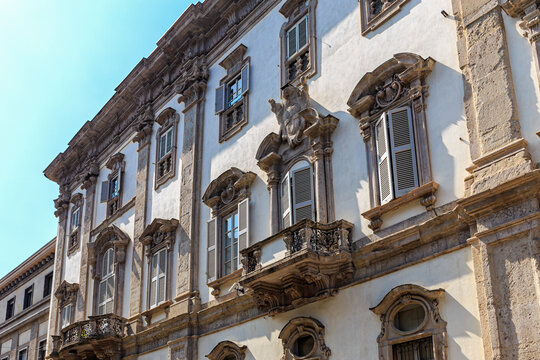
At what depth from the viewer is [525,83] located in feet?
36.0

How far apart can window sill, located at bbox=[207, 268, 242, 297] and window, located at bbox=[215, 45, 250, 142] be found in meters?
3.77

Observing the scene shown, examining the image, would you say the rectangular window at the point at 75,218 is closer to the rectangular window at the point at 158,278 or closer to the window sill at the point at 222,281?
the rectangular window at the point at 158,278

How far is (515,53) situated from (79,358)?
50.5 ft

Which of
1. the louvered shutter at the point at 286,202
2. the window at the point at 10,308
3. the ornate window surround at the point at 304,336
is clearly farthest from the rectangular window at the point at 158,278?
the window at the point at 10,308

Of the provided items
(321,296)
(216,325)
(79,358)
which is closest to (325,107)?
(321,296)

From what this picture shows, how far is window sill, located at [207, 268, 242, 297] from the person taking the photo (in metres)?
15.9

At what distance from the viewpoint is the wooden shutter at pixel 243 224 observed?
52.5ft

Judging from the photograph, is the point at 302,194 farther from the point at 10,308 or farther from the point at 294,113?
the point at 10,308

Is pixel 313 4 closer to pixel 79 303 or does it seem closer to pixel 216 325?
pixel 216 325

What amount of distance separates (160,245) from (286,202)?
231 inches

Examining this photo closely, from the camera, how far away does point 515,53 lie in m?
11.3

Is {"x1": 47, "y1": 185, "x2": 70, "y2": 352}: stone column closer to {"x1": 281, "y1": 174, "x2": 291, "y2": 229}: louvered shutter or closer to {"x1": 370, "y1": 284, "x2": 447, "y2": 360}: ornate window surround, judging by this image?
{"x1": 281, "y1": 174, "x2": 291, "y2": 229}: louvered shutter

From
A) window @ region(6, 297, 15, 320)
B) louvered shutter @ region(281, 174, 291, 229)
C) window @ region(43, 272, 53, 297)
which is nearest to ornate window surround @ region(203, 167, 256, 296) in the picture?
louvered shutter @ region(281, 174, 291, 229)

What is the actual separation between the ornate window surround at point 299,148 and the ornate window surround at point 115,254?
290 inches
